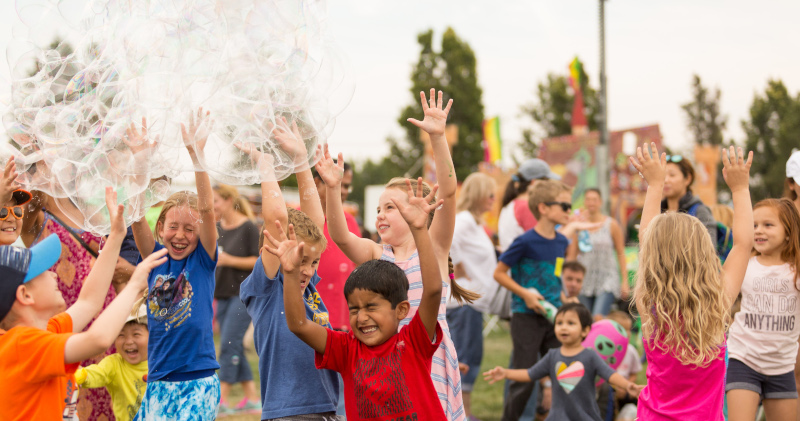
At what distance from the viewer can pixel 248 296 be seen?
11.5 feet

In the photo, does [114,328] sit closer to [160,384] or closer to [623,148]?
[160,384]

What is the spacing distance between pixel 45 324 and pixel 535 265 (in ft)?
13.4

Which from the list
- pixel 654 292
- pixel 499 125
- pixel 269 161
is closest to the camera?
pixel 269 161

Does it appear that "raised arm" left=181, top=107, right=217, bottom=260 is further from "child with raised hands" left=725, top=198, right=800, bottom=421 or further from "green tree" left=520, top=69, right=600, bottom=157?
"green tree" left=520, top=69, right=600, bottom=157

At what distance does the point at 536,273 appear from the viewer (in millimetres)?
5961

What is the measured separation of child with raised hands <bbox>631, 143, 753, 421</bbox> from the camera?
135 inches

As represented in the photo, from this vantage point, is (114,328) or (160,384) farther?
(160,384)

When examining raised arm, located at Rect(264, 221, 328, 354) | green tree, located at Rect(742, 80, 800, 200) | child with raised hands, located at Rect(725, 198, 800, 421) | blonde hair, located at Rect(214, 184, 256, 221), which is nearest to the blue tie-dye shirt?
child with raised hands, located at Rect(725, 198, 800, 421)

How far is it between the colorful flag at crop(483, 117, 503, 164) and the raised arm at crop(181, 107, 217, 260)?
21051 millimetres

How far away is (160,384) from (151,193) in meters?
0.99

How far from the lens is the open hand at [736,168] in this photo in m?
3.79

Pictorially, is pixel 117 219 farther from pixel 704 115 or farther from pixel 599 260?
pixel 704 115

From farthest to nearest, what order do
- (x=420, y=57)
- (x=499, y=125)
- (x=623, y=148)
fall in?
(x=420, y=57)
(x=499, y=125)
(x=623, y=148)

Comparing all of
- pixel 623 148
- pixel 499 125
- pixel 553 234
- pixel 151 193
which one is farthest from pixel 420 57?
pixel 151 193
